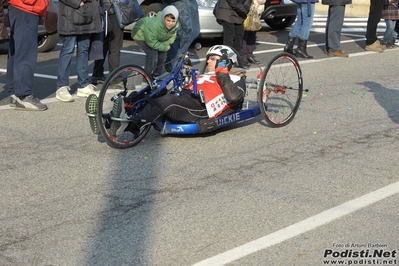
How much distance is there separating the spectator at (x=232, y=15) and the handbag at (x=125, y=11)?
7.00 ft

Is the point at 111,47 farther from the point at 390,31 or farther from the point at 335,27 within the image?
the point at 390,31

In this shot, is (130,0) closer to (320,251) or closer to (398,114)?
(398,114)

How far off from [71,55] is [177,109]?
96.6 inches

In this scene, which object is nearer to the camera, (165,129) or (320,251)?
(320,251)

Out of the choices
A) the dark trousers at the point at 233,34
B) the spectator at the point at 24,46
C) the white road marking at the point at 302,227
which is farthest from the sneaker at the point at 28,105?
the white road marking at the point at 302,227

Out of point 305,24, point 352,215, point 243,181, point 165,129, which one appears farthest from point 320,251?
point 305,24

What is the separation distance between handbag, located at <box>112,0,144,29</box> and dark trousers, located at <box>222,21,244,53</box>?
7.14 ft

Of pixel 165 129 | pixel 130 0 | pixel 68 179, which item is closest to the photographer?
pixel 68 179

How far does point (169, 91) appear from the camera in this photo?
7207 mm

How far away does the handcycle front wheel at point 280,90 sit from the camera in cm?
758

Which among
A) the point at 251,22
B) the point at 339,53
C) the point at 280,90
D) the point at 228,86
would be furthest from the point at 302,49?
the point at 228,86

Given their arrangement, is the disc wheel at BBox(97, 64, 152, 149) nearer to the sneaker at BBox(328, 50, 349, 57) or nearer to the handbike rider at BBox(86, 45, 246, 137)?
the handbike rider at BBox(86, 45, 246, 137)

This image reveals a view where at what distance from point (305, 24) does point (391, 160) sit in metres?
6.60

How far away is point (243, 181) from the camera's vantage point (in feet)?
19.8
